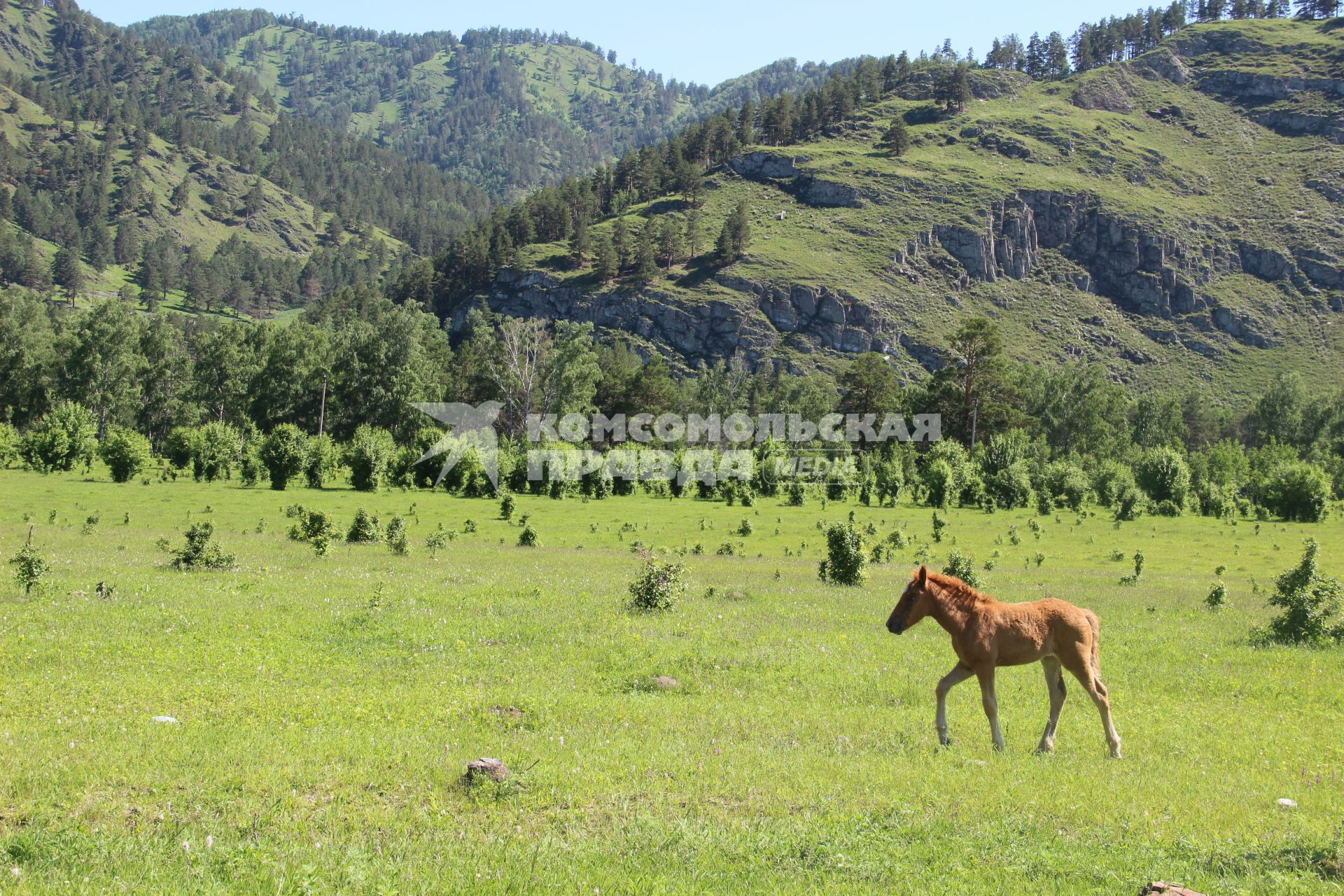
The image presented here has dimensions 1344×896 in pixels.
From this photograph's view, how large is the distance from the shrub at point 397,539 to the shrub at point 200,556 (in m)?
8.23

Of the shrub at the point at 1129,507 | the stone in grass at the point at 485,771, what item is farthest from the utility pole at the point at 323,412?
the stone in grass at the point at 485,771

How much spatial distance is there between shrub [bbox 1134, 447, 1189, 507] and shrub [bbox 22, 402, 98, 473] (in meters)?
88.6

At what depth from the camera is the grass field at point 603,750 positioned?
7328 millimetres

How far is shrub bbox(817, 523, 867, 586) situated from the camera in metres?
29.1

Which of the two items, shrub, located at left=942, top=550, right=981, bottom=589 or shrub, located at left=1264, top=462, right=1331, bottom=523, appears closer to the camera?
shrub, located at left=942, top=550, right=981, bottom=589

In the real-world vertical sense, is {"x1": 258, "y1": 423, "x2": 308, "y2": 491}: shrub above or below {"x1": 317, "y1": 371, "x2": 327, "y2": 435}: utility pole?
below

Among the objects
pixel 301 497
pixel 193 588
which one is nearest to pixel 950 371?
pixel 301 497

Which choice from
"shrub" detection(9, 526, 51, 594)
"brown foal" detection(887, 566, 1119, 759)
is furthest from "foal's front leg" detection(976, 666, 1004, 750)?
"shrub" detection(9, 526, 51, 594)

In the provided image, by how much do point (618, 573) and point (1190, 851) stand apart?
23.1m

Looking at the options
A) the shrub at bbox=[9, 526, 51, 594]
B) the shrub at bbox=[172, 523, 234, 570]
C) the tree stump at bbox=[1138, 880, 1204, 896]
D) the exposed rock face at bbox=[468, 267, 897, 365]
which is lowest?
the shrub at bbox=[172, 523, 234, 570]

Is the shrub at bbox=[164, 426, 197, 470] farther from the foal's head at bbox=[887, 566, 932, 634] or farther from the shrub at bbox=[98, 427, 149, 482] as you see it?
the foal's head at bbox=[887, 566, 932, 634]

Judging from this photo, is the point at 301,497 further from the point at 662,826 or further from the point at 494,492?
the point at 662,826

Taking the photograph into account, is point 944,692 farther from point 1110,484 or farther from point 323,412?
point 323,412

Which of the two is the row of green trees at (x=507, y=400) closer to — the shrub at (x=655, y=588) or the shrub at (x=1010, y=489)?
the shrub at (x=1010, y=489)
